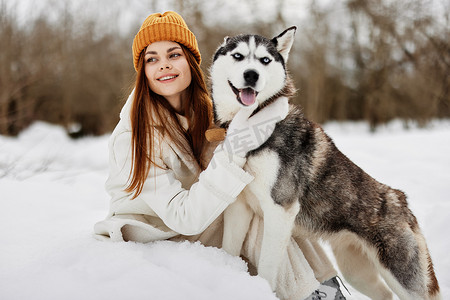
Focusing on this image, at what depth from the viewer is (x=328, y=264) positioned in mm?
2338

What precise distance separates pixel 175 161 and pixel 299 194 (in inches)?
30.8

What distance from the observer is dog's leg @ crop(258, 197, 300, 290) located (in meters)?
1.96

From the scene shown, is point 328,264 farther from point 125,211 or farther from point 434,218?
point 434,218

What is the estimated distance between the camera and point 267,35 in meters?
12.0

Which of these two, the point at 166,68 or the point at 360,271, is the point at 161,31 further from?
the point at 360,271

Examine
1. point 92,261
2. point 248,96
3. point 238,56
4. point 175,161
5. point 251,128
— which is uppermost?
A: point 238,56

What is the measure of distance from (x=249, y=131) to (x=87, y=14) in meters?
15.0

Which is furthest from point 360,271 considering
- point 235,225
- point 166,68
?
point 166,68

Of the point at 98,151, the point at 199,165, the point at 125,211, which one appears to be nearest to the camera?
the point at 125,211

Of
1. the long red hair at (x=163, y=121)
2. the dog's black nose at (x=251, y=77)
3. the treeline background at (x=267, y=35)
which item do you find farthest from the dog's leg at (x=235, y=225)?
the treeline background at (x=267, y=35)

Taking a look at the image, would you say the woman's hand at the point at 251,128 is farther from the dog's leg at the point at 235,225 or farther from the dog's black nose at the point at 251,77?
the dog's leg at the point at 235,225

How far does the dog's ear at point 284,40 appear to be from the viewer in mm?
2166

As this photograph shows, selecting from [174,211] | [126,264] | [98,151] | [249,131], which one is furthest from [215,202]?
[98,151]

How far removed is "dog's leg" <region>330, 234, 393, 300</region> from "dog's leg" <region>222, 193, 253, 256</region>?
656 mm
